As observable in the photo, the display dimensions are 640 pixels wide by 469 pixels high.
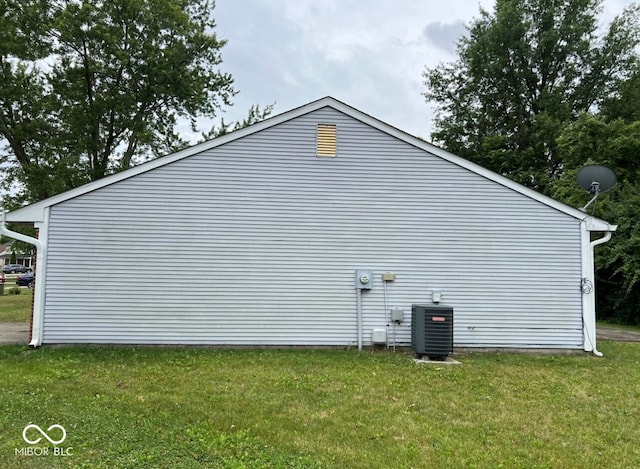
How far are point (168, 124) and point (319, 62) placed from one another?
9.28 metres

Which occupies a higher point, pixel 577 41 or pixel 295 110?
pixel 577 41

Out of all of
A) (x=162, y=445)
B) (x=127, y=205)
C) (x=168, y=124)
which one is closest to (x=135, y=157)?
(x=168, y=124)

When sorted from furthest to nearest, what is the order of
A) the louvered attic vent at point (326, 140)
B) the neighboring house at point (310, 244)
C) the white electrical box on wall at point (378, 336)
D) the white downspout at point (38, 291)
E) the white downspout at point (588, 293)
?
the louvered attic vent at point (326, 140)
the white downspout at point (588, 293)
the white electrical box on wall at point (378, 336)
the neighboring house at point (310, 244)
the white downspout at point (38, 291)

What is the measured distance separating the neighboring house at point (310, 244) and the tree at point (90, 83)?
11618 millimetres

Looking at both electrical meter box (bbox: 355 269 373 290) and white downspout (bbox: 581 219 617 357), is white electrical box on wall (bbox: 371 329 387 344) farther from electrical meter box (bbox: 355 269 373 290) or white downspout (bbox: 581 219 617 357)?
white downspout (bbox: 581 219 617 357)

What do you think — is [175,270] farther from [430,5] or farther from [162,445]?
[430,5]

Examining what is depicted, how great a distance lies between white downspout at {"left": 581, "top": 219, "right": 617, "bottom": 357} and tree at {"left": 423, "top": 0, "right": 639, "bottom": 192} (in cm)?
1407

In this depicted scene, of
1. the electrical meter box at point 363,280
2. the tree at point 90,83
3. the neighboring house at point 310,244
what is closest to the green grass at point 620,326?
the neighboring house at point 310,244

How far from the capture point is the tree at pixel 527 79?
22.8 m

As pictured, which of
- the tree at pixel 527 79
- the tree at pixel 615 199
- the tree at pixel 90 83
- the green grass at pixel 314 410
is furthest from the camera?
the tree at pixel 527 79

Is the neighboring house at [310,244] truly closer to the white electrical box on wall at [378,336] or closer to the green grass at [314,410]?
the white electrical box on wall at [378,336]

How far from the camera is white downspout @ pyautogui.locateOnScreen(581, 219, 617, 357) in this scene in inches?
342

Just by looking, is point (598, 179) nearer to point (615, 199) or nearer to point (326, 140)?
point (326, 140)

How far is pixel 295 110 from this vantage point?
29.1 feet
